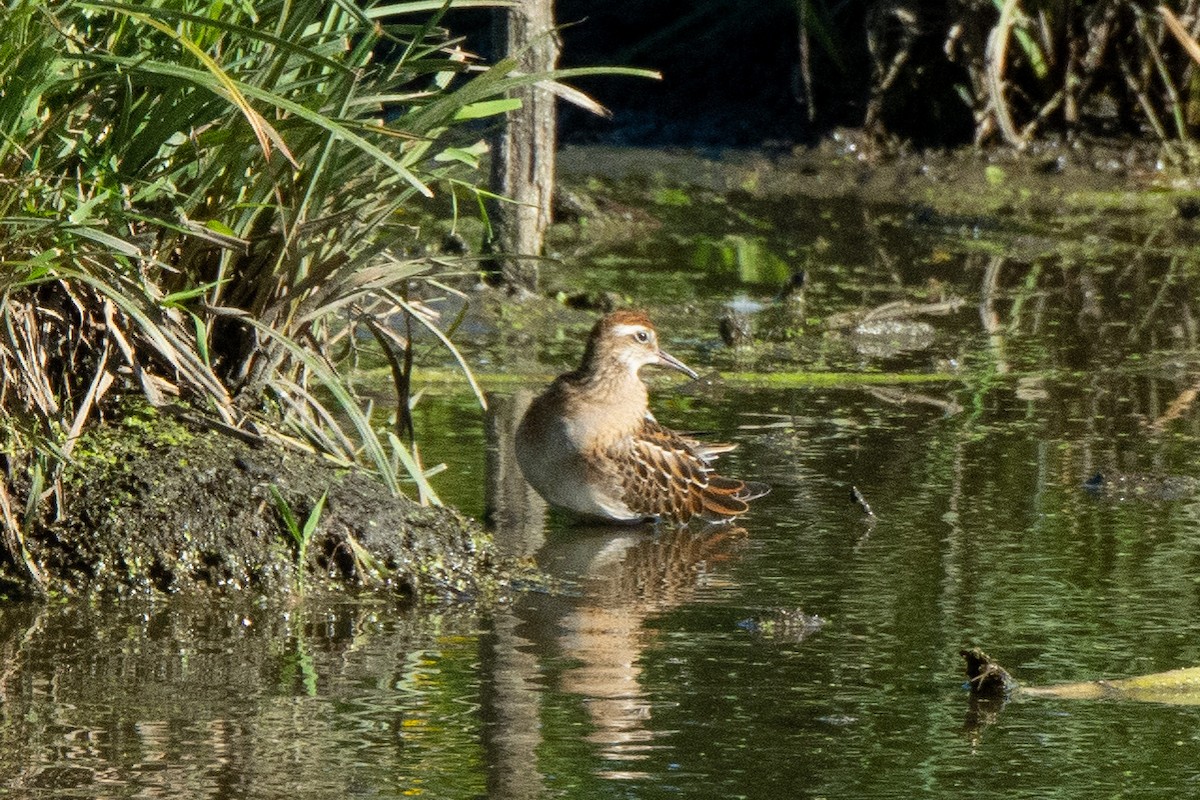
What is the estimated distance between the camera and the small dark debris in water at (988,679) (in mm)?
4562

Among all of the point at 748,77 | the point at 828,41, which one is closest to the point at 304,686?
the point at 828,41

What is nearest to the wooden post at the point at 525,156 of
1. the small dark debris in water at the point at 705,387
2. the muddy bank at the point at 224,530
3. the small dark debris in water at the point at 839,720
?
the small dark debris in water at the point at 705,387

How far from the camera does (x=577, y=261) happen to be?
1147cm

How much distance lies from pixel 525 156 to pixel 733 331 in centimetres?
139

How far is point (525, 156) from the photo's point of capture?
984 cm

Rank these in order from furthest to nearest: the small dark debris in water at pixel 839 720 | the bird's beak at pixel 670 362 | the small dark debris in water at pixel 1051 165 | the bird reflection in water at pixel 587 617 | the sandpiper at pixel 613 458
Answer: the small dark debris in water at pixel 1051 165 → the bird's beak at pixel 670 362 → the sandpiper at pixel 613 458 → the small dark debris in water at pixel 839 720 → the bird reflection in water at pixel 587 617

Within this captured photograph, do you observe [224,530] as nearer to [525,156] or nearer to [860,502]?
[860,502]

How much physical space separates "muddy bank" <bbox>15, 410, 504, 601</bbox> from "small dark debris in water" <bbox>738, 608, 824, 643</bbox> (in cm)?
71

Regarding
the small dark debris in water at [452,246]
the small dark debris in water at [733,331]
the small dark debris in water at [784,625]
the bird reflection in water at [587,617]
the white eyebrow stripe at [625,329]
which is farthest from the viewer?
the small dark debris in water at [452,246]

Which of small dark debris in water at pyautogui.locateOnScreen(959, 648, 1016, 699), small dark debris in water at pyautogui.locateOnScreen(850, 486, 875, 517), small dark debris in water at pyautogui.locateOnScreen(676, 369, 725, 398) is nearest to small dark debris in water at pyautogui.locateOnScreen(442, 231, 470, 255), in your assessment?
small dark debris in water at pyautogui.locateOnScreen(676, 369, 725, 398)

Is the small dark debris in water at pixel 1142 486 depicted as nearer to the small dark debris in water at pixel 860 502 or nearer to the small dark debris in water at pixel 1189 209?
the small dark debris in water at pixel 860 502

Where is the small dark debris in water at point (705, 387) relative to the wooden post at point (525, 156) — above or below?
below

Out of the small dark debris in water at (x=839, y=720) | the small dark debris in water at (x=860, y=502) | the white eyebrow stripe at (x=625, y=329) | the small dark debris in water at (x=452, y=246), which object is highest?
the small dark debris in water at (x=452, y=246)

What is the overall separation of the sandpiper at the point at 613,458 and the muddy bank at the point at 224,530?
3.86 ft
